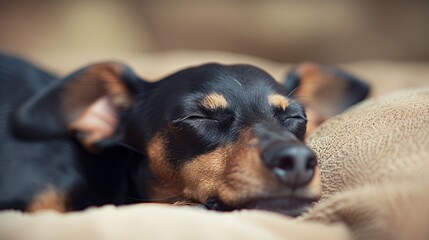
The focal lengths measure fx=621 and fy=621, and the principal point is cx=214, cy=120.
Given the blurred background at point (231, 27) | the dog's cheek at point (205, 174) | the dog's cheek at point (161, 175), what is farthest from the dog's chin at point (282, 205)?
the blurred background at point (231, 27)

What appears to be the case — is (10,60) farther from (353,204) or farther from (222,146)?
(353,204)

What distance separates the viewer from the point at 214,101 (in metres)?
1.45

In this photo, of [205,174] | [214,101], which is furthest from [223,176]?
[214,101]

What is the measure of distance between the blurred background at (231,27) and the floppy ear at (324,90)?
204 cm

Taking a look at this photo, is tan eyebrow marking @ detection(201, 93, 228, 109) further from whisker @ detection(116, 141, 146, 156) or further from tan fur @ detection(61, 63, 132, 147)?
tan fur @ detection(61, 63, 132, 147)

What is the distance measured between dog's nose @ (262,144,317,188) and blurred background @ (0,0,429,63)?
9.12ft

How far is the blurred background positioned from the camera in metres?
3.94

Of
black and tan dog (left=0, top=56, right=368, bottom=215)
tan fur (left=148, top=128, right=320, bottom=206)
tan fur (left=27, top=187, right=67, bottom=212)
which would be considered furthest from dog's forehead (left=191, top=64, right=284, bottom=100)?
tan fur (left=27, top=187, right=67, bottom=212)

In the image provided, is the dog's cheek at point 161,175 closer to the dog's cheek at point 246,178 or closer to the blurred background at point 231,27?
the dog's cheek at point 246,178

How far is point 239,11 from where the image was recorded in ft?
13.0

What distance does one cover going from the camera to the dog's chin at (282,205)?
1210 millimetres

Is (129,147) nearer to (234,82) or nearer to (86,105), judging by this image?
(86,105)

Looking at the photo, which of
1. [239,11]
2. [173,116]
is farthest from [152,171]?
[239,11]

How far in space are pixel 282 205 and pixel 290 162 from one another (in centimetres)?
9
